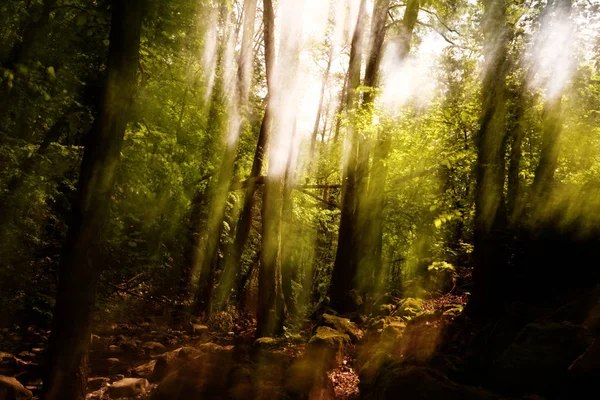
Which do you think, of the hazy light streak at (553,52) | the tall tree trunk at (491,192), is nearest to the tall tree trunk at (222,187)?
the tall tree trunk at (491,192)

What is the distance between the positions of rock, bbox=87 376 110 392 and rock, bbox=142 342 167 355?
2.61 meters

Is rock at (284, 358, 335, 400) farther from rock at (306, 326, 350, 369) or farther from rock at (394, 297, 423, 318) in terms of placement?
rock at (394, 297, 423, 318)

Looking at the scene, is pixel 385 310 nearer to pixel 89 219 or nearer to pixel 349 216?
pixel 349 216

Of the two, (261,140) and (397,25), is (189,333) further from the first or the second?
(397,25)

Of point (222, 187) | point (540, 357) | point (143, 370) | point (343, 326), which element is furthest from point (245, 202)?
point (540, 357)

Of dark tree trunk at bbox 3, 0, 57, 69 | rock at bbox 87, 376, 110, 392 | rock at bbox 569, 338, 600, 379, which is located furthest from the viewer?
rock at bbox 87, 376, 110, 392

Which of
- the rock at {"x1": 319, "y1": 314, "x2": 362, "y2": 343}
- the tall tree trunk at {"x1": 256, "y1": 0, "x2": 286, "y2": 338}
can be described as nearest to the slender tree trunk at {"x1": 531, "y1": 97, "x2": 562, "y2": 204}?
the rock at {"x1": 319, "y1": 314, "x2": 362, "y2": 343}

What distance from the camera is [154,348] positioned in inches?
396

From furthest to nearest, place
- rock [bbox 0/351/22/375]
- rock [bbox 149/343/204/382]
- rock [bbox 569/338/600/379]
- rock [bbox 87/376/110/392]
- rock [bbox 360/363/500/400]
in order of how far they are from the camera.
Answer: rock [bbox 149/343/204/382] → rock [bbox 87/376/110/392] → rock [bbox 0/351/22/375] → rock [bbox 360/363/500/400] → rock [bbox 569/338/600/379]

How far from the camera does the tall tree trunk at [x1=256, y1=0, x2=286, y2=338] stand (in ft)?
30.3

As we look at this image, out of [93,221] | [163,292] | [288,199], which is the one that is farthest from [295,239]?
[93,221]

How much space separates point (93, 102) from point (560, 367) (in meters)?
8.08

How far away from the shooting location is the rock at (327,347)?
686 cm

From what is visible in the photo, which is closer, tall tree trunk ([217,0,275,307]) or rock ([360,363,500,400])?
rock ([360,363,500,400])
